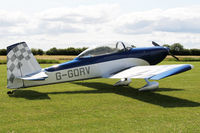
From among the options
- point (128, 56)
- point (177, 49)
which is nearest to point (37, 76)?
point (128, 56)

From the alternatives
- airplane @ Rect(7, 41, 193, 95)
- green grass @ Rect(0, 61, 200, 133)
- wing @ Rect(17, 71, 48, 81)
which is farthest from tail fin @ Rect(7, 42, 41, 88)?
green grass @ Rect(0, 61, 200, 133)

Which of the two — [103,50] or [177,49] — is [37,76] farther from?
[177,49]

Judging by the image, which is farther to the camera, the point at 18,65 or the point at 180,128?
the point at 18,65

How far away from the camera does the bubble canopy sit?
10.3m

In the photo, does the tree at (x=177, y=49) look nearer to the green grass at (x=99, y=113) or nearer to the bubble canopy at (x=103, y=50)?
the bubble canopy at (x=103, y=50)

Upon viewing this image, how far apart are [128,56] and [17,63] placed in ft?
16.0

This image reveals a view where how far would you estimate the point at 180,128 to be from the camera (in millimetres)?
4828

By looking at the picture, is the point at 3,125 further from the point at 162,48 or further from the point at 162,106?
the point at 162,48

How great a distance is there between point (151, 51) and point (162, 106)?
4792 millimetres

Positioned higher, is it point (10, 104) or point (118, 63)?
point (118, 63)

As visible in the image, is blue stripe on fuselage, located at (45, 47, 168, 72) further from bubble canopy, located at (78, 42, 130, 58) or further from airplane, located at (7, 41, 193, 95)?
bubble canopy, located at (78, 42, 130, 58)

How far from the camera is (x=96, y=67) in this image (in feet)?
33.4

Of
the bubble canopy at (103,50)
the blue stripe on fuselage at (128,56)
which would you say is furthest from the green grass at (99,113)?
the bubble canopy at (103,50)

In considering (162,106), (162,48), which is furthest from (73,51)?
(162,106)
